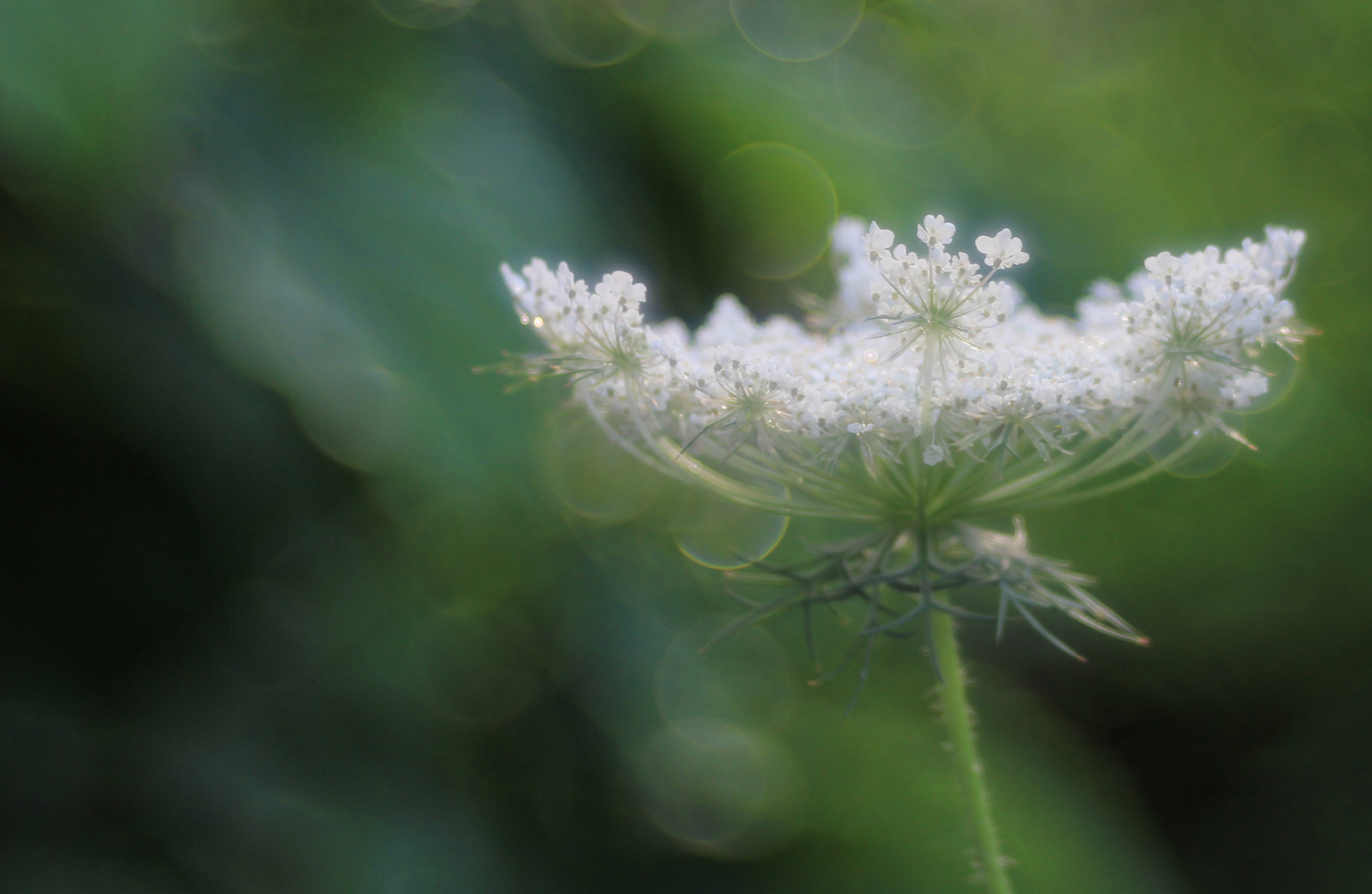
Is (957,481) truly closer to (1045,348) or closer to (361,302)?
(1045,348)

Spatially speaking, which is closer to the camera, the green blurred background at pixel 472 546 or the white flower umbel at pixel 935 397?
the white flower umbel at pixel 935 397

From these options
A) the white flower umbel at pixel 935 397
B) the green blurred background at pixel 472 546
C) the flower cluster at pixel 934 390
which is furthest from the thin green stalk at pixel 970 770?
the green blurred background at pixel 472 546

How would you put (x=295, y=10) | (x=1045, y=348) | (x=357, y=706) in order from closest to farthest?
(x=1045, y=348)
(x=357, y=706)
(x=295, y=10)

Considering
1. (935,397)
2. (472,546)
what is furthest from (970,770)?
(472,546)

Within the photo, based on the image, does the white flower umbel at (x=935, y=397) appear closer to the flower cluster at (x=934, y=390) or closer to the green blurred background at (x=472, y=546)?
the flower cluster at (x=934, y=390)

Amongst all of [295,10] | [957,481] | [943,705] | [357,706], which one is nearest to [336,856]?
[357,706]

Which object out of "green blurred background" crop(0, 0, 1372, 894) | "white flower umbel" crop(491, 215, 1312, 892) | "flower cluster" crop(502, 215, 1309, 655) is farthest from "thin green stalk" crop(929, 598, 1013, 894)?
"green blurred background" crop(0, 0, 1372, 894)
